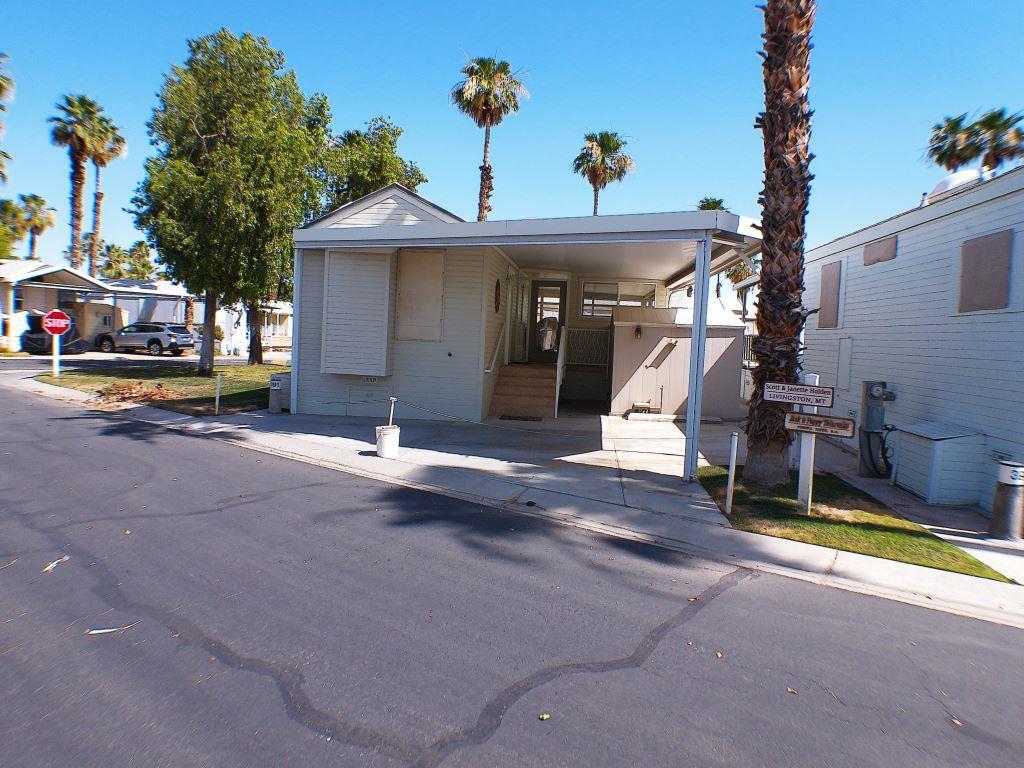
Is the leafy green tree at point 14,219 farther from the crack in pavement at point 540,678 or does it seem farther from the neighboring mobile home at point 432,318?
the crack in pavement at point 540,678

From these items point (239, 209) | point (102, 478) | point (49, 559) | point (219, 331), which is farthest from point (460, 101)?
point (49, 559)

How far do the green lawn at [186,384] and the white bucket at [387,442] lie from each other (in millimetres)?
5716

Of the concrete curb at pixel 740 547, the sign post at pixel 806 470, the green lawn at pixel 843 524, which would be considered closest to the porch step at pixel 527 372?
the concrete curb at pixel 740 547

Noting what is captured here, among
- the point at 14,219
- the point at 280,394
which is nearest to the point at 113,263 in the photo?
the point at 14,219

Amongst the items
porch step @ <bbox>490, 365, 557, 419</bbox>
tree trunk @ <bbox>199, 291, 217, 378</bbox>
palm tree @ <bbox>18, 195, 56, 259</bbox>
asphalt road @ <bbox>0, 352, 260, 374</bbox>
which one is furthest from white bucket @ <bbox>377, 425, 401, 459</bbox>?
palm tree @ <bbox>18, 195, 56, 259</bbox>

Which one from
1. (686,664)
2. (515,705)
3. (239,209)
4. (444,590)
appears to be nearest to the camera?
(515,705)

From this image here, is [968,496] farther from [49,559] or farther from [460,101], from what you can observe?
[460,101]

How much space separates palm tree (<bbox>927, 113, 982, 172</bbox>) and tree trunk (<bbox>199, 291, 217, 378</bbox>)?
76.4 feet

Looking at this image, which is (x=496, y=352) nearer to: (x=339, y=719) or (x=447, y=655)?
(x=447, y=655)

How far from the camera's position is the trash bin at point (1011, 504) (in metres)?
6.62

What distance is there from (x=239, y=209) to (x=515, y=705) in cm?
1736

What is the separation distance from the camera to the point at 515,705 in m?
3.32

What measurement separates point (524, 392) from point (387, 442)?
565cm

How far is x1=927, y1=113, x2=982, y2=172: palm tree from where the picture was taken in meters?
18.6
